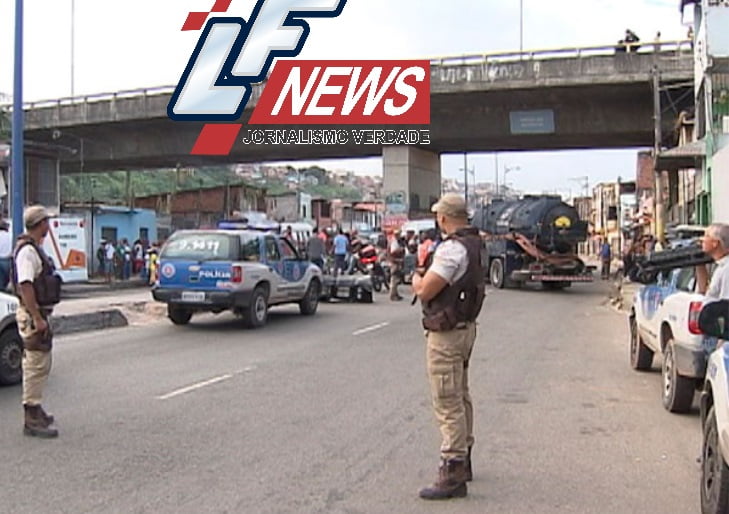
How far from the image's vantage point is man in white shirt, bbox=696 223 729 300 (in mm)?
Answer: 7023

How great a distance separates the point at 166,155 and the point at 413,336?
32.0 metres

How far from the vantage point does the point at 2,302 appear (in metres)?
9.34

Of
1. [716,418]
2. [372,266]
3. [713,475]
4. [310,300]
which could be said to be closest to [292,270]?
[310,300]

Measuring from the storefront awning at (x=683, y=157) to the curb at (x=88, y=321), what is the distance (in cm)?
1651

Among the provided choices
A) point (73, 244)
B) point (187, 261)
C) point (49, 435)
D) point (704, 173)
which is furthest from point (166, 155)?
point (49, 435)

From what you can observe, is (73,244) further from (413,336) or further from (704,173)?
(704,173)

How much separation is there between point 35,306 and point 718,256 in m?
5.59

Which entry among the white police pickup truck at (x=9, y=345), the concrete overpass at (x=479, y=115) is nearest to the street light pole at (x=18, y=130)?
the white police pickup truck at (x=9, y=345)

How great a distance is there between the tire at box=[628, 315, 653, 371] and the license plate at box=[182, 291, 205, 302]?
23.4 ft

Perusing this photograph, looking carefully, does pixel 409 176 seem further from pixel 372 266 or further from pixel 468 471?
pixel 468 471

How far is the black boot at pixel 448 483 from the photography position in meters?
5.43

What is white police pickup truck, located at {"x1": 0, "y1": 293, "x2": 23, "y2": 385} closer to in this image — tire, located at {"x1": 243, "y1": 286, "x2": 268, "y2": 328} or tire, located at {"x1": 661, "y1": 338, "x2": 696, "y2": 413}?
tire, located at {"x1": 243, "y1": 286, "x2": 268, "y2": 328}

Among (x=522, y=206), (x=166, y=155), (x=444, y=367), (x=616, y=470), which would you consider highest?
(x=166, y=155)

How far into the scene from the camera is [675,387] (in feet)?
26.7
